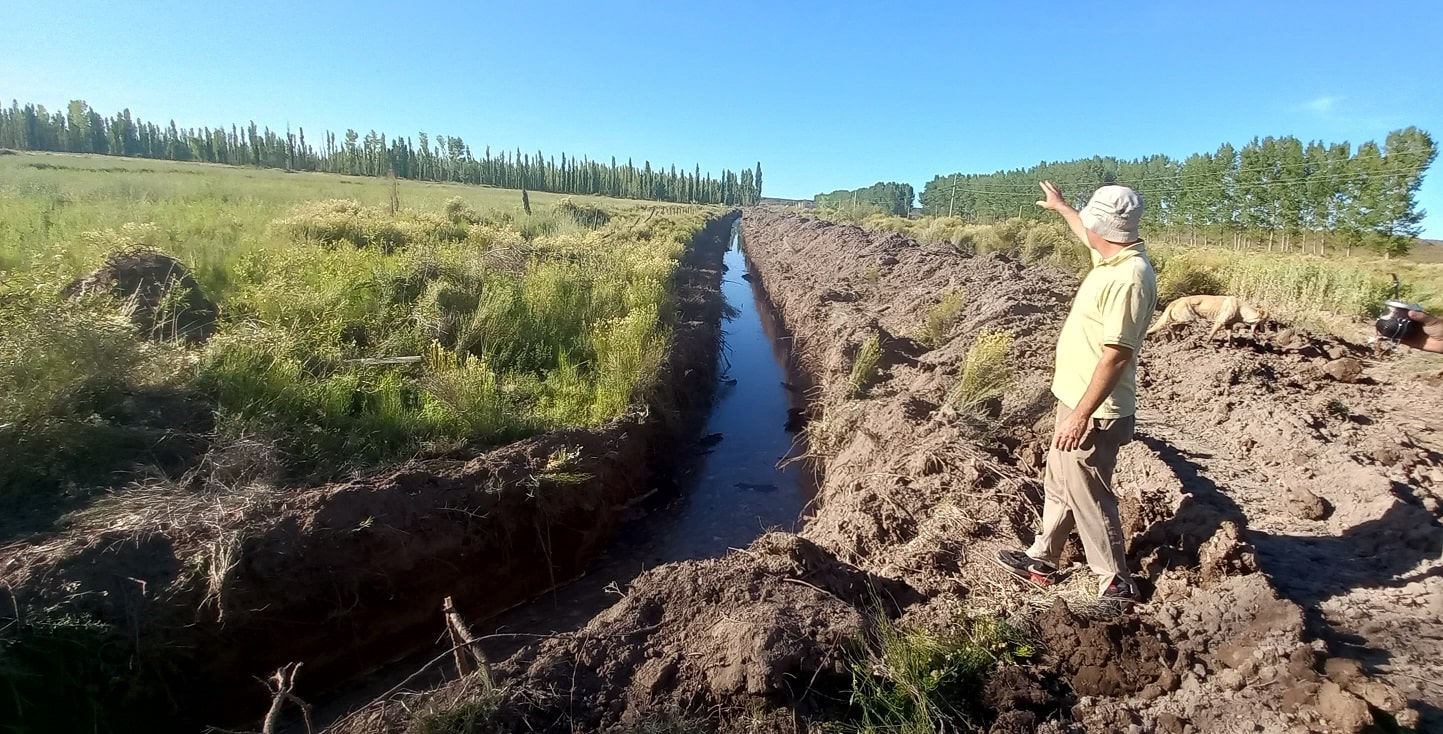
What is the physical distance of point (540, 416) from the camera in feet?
21.1

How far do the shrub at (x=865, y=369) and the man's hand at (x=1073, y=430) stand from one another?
460 cm

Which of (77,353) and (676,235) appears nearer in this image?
(77,353)

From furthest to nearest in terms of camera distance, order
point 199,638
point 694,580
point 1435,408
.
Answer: point 1435,408, point 199,638, point 694,580

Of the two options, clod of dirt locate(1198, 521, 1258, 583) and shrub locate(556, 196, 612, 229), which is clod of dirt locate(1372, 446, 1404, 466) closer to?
clod of dirt locate(1198, 521, 1258, 583)

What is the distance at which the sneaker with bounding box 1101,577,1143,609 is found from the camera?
3137mm

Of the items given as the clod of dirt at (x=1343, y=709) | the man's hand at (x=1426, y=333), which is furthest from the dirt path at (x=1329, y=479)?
the man's hand at (x=1426, y=333)

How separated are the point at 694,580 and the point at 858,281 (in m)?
12.3

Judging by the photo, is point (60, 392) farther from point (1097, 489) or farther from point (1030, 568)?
point (1097, 489)

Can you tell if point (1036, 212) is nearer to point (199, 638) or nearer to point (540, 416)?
point (540, 416)

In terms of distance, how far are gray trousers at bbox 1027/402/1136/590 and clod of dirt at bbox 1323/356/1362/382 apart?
487 cm

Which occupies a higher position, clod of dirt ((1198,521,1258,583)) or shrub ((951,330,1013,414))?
shrub ((951,330,1013,414))

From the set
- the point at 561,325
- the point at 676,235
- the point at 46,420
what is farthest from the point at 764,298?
the point at 46,420

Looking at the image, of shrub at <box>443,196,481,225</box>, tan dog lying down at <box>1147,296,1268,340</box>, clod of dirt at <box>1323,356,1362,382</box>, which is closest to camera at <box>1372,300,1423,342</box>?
clod of dirt at <box>1323,356,1362,382</box>

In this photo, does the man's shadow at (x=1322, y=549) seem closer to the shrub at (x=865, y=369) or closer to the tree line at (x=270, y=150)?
the shrub at (x=865, y=369)
